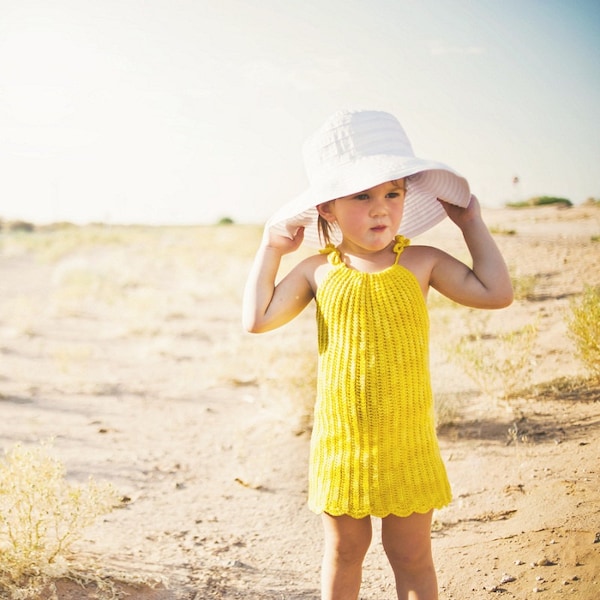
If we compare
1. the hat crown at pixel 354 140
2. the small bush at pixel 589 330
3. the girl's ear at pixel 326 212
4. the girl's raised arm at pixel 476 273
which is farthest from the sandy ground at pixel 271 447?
the hat crown at pixel 354 140

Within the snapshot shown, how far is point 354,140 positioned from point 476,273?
0.63m

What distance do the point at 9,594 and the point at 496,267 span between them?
2496mm

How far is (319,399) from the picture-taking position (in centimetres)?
231

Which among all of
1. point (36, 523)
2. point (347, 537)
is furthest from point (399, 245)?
point (36, 523)

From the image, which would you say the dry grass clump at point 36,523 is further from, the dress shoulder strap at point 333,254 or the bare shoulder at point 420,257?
the bare shoulder at point 420,257

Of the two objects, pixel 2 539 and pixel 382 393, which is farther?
pixel 2 539

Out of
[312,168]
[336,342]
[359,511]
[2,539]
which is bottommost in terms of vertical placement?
[2,539]

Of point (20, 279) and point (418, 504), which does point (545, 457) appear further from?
point (20, 279)

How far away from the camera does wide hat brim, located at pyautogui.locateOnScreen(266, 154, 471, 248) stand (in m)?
2.12

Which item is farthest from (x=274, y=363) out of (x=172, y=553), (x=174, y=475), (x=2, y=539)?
(x=2, y=539)

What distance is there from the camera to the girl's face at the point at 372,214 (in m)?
2.19

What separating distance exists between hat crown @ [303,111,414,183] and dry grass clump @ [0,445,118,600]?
2006 mm

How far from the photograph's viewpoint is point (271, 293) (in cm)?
239

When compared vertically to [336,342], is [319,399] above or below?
below
